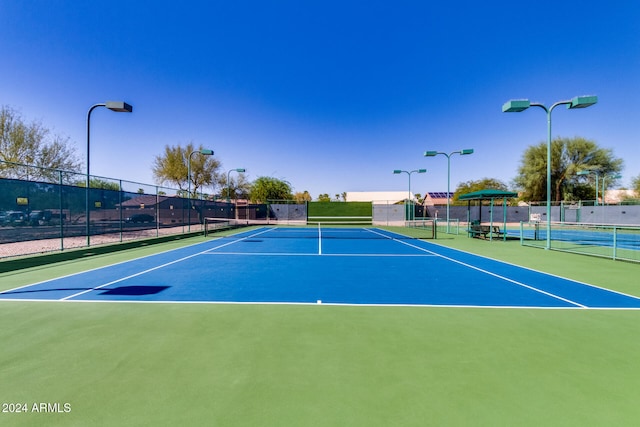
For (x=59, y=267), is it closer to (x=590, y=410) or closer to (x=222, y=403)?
(x=222, y=403)

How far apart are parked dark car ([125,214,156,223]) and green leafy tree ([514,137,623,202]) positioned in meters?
54.5

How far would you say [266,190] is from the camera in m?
48.1

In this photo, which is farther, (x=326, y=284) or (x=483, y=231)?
(x=483, y=231)

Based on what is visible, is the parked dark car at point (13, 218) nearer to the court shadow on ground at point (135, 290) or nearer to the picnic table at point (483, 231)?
the court shadow on ground at point (135, 290)

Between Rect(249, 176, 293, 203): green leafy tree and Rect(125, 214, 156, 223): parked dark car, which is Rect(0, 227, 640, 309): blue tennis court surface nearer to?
Rect(125, 214, 156, 223): parked dark car

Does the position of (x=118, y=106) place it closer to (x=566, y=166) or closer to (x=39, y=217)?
(x=39, y=217)

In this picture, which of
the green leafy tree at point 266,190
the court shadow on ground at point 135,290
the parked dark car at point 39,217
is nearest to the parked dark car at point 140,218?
the parked dark car at point 39,217

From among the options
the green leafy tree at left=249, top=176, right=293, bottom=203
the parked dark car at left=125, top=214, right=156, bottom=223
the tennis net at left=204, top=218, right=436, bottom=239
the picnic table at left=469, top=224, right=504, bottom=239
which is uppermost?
the green leafy tree at left=249, top=176, right=293, bottom=203

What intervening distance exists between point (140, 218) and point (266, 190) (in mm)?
31272

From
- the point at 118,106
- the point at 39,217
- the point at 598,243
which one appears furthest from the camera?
the point at 598,243

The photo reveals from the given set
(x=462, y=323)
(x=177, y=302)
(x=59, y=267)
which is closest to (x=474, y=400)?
(x=462, y=323)

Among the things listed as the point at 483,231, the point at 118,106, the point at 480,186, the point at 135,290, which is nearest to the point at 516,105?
the point at 483,231

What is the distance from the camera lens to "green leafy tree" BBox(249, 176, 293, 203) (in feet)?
156

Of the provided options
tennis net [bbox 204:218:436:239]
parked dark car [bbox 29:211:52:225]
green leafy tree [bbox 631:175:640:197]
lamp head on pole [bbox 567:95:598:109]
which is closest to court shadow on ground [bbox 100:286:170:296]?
parked dark car [bbox 29:211:52:225]
